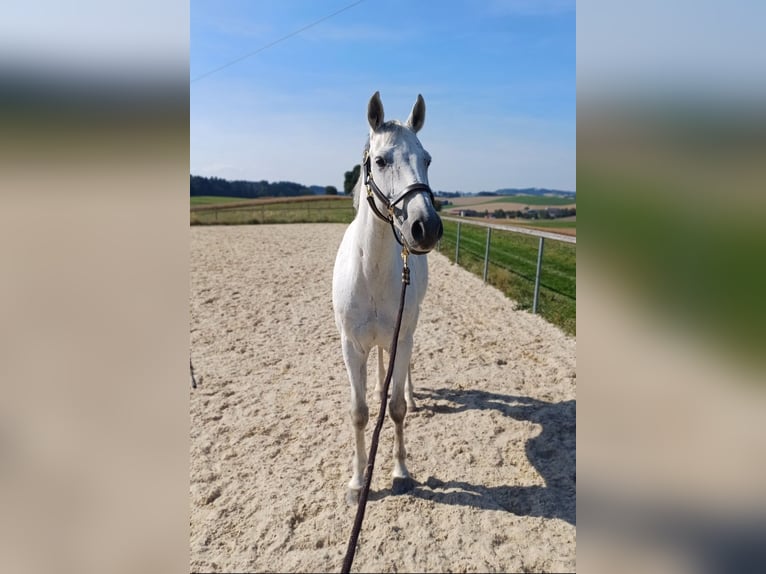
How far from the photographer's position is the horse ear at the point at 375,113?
2148 millimetres

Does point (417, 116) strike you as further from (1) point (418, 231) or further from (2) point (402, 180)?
(1) point (418, 231)

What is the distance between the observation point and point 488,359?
4957 mm

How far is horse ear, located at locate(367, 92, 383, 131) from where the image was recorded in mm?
2148

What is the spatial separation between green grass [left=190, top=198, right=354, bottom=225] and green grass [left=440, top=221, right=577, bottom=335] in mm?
11187

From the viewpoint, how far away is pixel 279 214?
3131 cm

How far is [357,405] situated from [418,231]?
1383 millimetres
